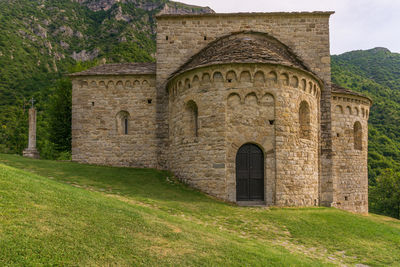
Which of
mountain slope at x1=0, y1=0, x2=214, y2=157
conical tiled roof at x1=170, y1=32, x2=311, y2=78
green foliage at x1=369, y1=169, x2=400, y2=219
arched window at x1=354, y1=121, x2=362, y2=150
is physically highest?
mountain slope at x1=0, y1=0, x2=214, y2=157

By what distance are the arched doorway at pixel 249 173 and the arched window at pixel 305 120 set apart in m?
2.37

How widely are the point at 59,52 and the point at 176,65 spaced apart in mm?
39455

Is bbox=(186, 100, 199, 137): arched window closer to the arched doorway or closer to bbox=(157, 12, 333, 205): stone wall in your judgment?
the arched doorway

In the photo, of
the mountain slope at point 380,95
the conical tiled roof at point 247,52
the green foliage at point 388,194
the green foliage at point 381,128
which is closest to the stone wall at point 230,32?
the conical tiled roof at point 247,52

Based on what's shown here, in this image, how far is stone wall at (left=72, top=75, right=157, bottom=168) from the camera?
639 inches

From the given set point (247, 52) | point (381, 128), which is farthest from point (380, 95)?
point (247, 52)

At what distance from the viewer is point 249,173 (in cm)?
1183

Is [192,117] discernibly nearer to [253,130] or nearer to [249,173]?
[253,130]

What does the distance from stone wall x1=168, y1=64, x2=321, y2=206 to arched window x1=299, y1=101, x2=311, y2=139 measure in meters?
0.40

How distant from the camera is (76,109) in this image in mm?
16688

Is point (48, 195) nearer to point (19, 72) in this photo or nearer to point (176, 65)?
point (176, 65)

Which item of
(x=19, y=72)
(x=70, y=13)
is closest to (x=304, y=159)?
(x=19, y=72)

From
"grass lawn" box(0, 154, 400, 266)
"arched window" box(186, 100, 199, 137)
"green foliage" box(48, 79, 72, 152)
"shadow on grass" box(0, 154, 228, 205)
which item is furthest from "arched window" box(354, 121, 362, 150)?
"green foliage" box(48, 79, 72, 152)

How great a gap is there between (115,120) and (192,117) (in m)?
5.67
